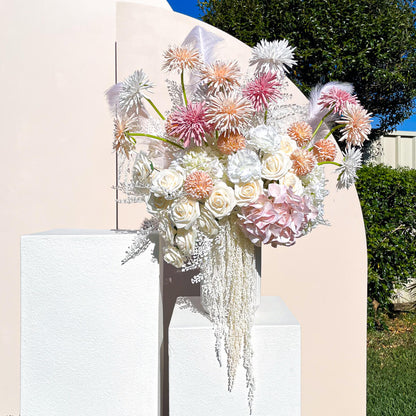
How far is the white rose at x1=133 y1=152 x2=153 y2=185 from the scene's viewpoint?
1.08m

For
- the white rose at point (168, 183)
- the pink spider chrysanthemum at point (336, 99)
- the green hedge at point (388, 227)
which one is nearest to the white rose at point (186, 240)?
the white rose at point (168, 183)

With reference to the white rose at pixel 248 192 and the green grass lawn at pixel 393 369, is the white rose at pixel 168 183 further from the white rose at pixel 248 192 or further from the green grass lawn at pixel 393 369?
the green grass lawn at pixel 393 369

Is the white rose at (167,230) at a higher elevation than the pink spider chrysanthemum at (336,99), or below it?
below

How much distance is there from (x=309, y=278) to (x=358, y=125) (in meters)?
0.90

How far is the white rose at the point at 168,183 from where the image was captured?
99 cm

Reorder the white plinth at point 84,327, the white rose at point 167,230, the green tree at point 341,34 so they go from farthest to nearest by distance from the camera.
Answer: the green tree at point 341,34 < the white plinth at point 84,327 < the white rose at point 167,230

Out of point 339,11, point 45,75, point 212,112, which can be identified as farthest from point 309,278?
point 339,11

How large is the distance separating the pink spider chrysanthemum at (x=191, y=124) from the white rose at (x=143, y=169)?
0.13 metres

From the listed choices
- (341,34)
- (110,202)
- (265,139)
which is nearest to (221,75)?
(265,139)

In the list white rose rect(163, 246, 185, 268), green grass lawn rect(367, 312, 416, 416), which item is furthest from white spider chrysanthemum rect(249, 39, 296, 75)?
green grass lawn rect(367, 312, 416, 416)

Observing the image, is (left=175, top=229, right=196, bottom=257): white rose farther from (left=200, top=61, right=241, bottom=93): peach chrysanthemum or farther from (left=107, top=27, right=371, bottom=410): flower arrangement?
(left=200, top=61, right=241, bottom=93): peach chrysanthemum

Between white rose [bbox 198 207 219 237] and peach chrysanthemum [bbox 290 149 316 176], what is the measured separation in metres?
0.28

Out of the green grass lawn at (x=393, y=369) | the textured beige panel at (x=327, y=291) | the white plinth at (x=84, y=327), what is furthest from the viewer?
the green grass lawn at (x=393, y=369)

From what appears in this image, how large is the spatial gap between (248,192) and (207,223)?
147 millimetres
